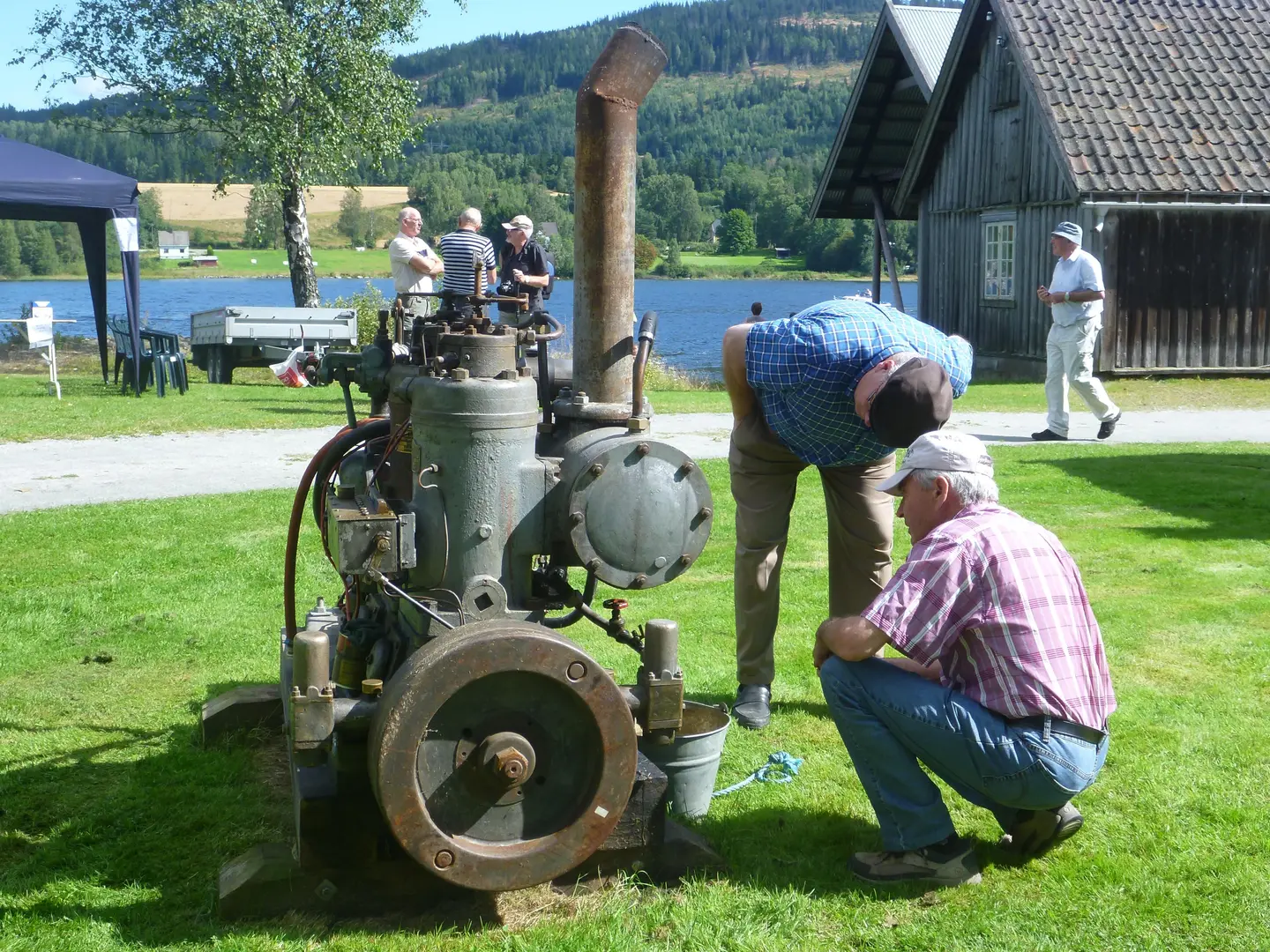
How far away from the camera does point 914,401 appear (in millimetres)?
3676

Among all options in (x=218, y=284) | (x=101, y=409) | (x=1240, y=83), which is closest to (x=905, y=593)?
(x=101, y=409)

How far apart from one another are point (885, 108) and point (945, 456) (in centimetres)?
2235

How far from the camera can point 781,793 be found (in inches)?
161

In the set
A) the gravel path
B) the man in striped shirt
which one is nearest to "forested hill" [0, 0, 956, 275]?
the man in striped shirt

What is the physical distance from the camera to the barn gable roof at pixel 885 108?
75.4ft

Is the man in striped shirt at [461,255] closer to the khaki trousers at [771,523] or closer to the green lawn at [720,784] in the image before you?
the green lawn at [720,784]

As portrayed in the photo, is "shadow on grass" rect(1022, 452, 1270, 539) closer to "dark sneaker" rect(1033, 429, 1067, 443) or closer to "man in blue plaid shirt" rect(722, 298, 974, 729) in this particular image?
"dark sneaker" rect(1033, 429, 1067, 443)

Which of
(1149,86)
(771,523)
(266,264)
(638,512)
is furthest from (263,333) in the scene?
(266,264)

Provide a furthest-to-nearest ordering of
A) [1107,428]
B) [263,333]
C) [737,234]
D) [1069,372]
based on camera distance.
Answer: [737,234]
[263,333]
[1107,428]
[1069,372]

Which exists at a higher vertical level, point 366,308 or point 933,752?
point 366,308

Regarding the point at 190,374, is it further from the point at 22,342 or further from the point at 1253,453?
the point at 1253,453

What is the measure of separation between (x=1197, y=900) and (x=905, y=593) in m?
1.07

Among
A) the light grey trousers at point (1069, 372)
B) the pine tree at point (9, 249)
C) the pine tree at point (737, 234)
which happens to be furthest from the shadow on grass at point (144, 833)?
the pine tree at point (737, 234)

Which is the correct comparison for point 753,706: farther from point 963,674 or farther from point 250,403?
point 250,403
